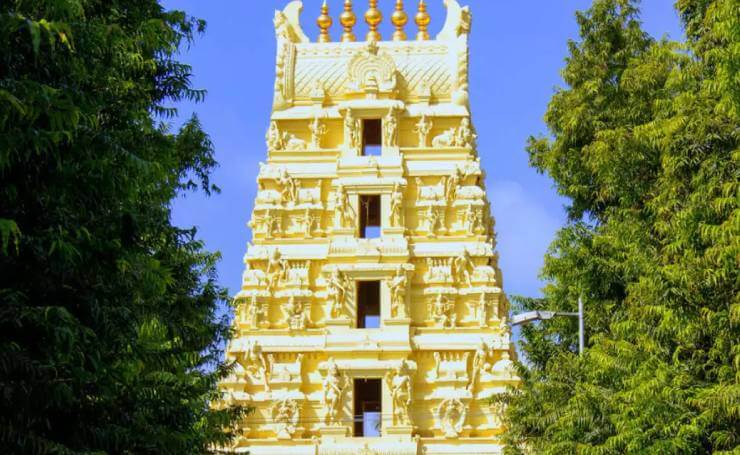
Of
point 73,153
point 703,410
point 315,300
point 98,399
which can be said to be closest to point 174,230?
point 98,399

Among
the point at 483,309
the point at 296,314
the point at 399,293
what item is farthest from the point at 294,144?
the point at 483,309

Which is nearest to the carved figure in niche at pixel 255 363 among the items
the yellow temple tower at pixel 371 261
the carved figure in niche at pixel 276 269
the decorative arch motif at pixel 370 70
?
the yellow temple tower at pixel 371 261

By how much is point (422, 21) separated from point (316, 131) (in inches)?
210

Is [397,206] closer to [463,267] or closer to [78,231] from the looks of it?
[463,267]

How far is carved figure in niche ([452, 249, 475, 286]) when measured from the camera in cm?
3891

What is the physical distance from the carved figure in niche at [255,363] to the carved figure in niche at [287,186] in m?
4.76

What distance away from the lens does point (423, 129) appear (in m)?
40.8

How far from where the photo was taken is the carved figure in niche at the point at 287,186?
39969mm

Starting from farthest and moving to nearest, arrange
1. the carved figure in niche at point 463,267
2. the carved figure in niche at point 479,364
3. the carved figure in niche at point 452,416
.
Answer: the carved figure in niche at point 463,267 → the carved figure in niche at point 479,364 → the carved figure in niche at point 452,416

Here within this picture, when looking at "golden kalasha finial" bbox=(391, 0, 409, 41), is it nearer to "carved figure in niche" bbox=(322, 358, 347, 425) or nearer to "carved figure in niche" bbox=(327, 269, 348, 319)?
"carved figure in niche" bbox=(327, 269, 348, 319)

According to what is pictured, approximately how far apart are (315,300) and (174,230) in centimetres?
1939

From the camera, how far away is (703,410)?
20594mm

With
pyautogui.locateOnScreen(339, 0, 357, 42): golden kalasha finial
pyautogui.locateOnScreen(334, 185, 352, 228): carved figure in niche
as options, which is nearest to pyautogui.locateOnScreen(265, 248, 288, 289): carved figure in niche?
pyautogui.locateOnScreen(334, 185, 352, 228): carved figure in niche

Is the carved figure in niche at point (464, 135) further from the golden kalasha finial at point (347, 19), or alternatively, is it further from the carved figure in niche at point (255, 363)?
the carved figure in niche at point (255, 363)
